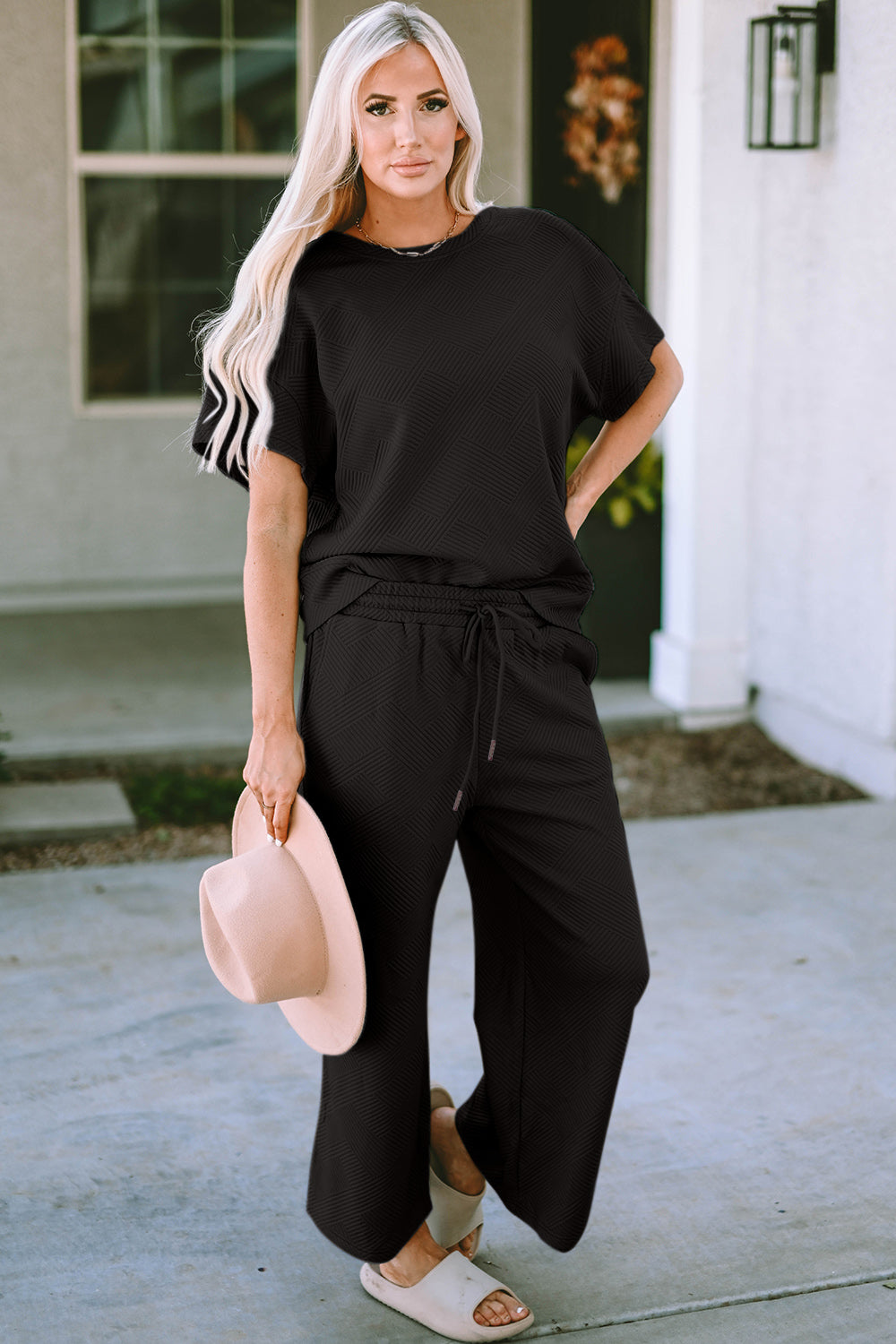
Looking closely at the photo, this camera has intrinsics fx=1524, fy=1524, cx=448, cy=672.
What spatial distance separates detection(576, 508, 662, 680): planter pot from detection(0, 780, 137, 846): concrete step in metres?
1.90

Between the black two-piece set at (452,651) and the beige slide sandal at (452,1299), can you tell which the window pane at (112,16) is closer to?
the black two-piece set at (452,651)

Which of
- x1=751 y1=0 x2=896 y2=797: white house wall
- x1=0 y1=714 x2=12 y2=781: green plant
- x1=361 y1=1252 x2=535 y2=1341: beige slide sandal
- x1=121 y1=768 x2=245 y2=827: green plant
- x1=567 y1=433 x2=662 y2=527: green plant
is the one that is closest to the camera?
x1=361 y1=1252 x2=535 y2=1341: beige slide sandal

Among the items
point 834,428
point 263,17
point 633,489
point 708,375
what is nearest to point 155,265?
point 263,17

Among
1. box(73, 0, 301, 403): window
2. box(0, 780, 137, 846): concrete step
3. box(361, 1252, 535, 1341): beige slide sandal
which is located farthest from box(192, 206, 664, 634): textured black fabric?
box(73, 0, 301, 403): window

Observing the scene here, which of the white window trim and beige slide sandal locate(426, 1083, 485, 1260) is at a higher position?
the white window trim

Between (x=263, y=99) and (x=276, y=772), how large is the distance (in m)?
6.21

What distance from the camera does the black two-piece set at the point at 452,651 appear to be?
1.91 meters

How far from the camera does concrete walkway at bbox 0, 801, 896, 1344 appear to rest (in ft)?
7.20

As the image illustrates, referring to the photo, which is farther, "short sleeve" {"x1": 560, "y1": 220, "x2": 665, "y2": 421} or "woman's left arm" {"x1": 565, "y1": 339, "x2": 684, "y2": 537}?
"woman's left arm" {"x1": 565, "y1": 339, "x2": 684, "y2": 537}

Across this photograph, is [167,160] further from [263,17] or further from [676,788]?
[676,788]

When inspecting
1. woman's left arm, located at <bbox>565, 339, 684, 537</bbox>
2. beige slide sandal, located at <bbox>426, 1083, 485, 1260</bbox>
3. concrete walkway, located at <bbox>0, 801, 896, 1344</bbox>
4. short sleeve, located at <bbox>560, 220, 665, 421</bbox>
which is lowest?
concrete walkway, located at <bbox>0, 801, 896, 1344</bbox>

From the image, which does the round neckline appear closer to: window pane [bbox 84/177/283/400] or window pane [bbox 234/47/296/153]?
window pane [bbox 84/177/283/400]

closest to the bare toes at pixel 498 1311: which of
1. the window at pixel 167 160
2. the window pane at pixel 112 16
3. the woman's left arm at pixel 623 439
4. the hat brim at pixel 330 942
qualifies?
the hat brim at pixel 330 942

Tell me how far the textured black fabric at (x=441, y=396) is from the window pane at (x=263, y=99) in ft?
19.4
